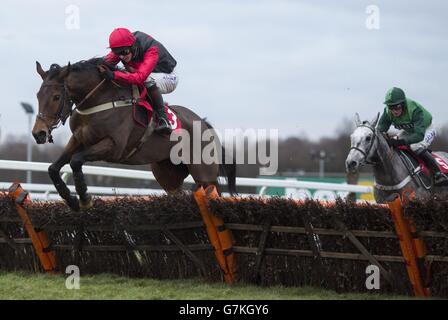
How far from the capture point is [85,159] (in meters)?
6.18

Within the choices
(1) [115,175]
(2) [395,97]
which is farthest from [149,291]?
(1) [115,175]

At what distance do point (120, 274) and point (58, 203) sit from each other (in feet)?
2.59

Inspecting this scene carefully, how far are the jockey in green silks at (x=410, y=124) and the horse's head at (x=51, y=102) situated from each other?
3081mm

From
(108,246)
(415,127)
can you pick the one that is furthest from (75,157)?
(415,127)

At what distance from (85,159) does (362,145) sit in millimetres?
2607

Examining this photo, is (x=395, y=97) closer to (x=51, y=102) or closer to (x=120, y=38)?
(x=120, y=38)

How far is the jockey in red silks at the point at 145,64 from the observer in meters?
6.49

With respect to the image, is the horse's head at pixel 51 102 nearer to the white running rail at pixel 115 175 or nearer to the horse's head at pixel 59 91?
the horse's head at pixel 59 91

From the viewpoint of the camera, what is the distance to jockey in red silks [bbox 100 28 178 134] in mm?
6492

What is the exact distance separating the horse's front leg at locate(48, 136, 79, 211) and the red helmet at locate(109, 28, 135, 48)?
0.94 m

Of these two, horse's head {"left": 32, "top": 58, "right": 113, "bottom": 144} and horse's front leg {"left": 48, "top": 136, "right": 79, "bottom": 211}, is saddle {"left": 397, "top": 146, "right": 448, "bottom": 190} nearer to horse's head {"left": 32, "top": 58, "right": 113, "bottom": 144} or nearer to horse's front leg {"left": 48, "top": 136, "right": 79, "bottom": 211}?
horse's head {"left": 32, "top": 58, "right": 113, "bottom": 144}
